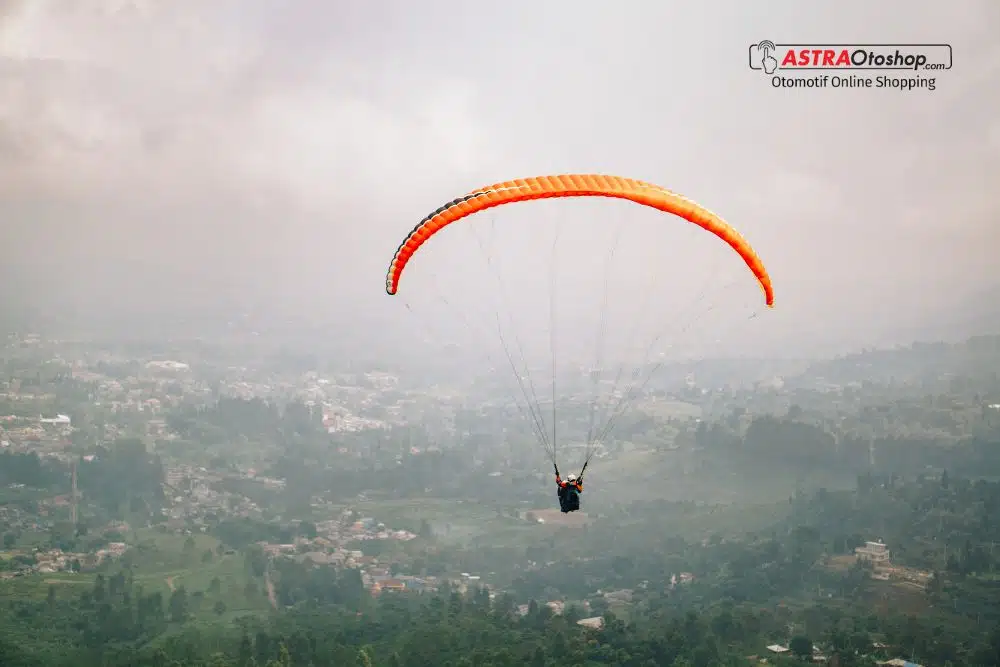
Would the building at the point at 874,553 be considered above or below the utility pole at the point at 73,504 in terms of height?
below

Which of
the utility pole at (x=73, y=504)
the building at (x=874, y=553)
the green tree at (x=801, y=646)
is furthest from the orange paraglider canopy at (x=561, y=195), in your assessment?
the utility pole at (x=73, y=504)

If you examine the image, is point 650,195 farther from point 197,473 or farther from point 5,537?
point 197,473

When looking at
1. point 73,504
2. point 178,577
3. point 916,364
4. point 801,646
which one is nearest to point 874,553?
point 801,646

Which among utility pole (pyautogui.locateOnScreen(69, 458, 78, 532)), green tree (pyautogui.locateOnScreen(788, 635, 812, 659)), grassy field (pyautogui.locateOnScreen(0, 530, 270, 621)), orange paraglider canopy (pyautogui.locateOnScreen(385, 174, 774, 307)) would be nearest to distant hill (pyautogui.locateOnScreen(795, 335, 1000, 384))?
green tree (pyautogui.locateOnScreen(788, 635, 812, 659))

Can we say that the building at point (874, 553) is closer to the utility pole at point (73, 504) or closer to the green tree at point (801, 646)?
the green tree at point (801, 646)

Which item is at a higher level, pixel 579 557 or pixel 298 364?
pixel 298 364

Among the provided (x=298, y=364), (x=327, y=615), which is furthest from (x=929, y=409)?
(x=298, y=364)

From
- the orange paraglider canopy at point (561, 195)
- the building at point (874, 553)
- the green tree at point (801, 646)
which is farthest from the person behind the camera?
the building at point (874, 553)

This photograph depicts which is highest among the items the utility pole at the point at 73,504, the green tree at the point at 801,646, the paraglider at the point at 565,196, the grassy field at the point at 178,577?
the paraglider at the point at 565,196
